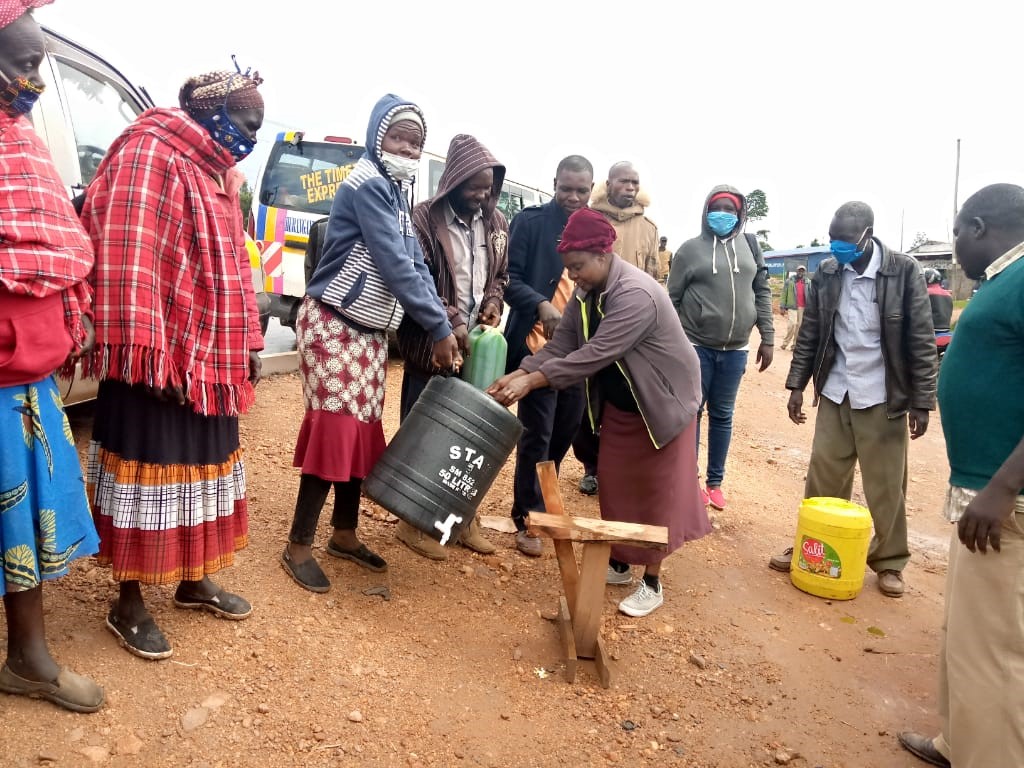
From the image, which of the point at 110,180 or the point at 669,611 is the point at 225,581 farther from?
the point at 669,611

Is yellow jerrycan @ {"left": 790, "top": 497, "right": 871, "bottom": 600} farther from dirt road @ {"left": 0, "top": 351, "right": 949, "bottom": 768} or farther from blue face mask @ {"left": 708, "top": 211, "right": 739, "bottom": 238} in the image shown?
blue face mask @ {"left": 708, "top": 211, "right": 739, "bottom": 238}

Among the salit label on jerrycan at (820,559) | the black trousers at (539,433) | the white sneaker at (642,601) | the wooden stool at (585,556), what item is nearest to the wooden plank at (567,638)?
the wooden stool at (585,556)

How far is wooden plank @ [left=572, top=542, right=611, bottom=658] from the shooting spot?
2742mm

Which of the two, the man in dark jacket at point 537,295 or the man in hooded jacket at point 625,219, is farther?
the man in hooded jacket at point 625,219

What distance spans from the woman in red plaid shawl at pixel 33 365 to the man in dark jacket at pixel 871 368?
131 inches

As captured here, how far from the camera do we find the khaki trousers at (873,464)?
3807mm

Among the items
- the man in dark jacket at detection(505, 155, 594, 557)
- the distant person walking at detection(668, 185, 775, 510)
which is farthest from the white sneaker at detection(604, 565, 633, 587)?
the distant person walking at detection(668, 185, 775, 510)

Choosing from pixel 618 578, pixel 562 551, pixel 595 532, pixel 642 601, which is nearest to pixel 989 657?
pixel 595 532

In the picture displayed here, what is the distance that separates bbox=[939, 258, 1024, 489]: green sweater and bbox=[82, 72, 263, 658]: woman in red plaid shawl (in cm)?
214

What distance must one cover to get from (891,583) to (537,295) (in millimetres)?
2320

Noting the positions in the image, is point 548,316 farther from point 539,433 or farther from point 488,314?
point 539,433

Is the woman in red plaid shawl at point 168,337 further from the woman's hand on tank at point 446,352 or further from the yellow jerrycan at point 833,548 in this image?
the yellow jerrycan at point 833,548

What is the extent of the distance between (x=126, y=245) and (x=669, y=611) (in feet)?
8.79

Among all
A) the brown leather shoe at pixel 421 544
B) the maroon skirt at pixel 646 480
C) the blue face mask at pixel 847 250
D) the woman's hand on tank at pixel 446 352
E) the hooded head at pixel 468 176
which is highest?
the hooded head at pixel 468 176
